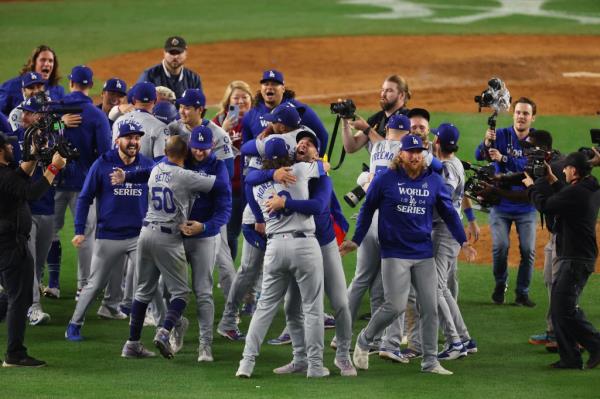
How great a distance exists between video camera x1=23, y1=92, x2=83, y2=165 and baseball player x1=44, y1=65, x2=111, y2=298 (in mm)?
1245

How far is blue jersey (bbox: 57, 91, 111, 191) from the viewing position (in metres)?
12.5

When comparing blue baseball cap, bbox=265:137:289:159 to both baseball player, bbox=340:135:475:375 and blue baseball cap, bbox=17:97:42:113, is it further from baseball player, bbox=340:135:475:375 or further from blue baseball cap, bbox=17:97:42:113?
blue baseball cap, bbox=17:97:42:113

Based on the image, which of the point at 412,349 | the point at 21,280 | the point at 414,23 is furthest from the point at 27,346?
the point at 414,23

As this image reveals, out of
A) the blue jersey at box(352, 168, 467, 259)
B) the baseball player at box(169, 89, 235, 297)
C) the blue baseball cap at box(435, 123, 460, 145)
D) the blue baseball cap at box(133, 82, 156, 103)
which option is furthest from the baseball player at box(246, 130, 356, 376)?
the blue baseball cap at box(133, 82, 156, 103)

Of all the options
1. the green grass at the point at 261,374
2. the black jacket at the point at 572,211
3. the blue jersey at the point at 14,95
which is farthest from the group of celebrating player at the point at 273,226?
the blue jersey at the point at 14,95

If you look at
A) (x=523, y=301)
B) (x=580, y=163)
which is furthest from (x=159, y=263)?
(x=523, y=301)

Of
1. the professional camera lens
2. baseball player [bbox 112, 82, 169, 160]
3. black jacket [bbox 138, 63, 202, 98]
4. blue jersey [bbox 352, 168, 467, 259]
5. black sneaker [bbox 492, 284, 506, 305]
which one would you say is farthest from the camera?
black jacket [bbox 138, 63, 202, 98]

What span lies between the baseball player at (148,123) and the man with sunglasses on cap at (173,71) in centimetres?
180

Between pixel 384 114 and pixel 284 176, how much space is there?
2.09 m

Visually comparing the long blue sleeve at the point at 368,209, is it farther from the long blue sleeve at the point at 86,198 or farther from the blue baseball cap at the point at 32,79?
the blue baseball cap at the point at 32,79

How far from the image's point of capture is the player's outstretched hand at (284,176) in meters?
9.97

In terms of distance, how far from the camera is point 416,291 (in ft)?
34.1

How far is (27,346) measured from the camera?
1124 cm

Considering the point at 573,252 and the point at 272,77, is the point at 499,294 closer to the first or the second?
the point at 573,252
